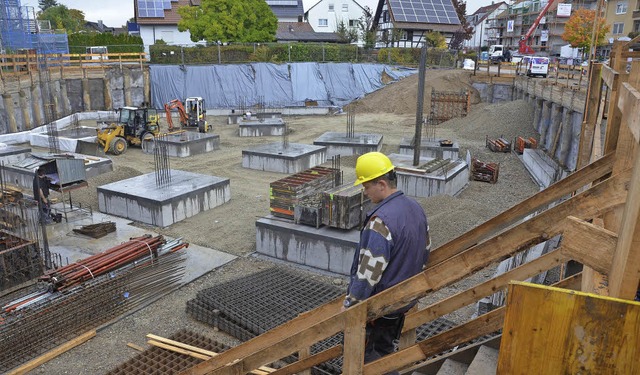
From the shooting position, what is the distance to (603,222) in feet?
11.2

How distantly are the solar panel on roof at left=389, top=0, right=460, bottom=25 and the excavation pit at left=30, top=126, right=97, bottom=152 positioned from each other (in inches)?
1417

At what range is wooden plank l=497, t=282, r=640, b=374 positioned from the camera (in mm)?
1742

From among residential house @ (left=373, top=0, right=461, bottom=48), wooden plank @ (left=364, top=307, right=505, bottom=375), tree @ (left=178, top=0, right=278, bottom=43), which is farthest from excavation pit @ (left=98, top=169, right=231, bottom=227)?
residential house @ (left=373, top=0, right=461, bottom=48)

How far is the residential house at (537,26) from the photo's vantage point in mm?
59219

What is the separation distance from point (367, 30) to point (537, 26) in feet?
66.7

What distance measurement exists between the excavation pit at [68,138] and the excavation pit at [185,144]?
98.0 inches

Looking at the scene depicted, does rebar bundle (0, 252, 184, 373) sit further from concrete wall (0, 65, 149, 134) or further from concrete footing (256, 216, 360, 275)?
concrete wall (0, 65, 149, 134)

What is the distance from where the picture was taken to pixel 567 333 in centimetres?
183

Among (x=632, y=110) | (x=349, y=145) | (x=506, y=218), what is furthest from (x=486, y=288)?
(x=349, y=145)

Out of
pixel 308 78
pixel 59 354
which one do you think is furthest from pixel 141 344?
pixel 308 78

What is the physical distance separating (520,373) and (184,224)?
37.7ft

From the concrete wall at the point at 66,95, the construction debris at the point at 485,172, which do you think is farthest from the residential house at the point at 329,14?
the construction debris at the point at 485,172

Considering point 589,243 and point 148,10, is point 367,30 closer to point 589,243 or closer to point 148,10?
point 148,10

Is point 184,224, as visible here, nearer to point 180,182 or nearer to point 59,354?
point 180,182
